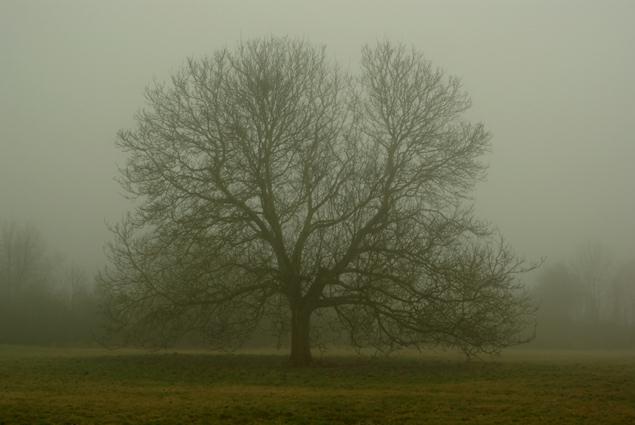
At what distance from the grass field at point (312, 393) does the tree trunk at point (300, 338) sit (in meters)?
0.85

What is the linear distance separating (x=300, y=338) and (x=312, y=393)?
879 cm

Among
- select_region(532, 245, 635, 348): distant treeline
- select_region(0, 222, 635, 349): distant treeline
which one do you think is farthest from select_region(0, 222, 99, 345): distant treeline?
select_region(532, 245, 635, 348): distant treeline

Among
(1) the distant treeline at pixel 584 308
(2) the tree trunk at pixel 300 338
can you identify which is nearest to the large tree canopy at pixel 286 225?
(2) the tree trunk at pixel 300 338

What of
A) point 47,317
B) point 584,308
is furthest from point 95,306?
point 584,308

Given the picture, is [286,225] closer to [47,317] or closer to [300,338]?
[300,338]

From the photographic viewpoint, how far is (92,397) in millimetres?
15211

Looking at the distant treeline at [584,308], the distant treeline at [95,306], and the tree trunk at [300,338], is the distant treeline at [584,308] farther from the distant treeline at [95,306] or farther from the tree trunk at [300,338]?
the tree trunk at [300,338]

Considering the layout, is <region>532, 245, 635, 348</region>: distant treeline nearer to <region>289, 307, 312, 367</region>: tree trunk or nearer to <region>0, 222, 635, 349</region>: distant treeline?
<region>0, 222, 635, 349</region>: distant treeline

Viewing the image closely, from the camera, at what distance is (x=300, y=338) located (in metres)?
24.9

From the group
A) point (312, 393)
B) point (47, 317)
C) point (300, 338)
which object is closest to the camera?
point (312, 393)

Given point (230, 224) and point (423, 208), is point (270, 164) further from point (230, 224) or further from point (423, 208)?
point (423, 208)

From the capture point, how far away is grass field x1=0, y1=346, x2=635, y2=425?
43.5ft

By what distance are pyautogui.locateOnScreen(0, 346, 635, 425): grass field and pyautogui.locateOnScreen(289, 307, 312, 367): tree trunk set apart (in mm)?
848

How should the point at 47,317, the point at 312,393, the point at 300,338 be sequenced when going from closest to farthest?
the point at 312,393 < the point at 300,338 < the point at 47,317
